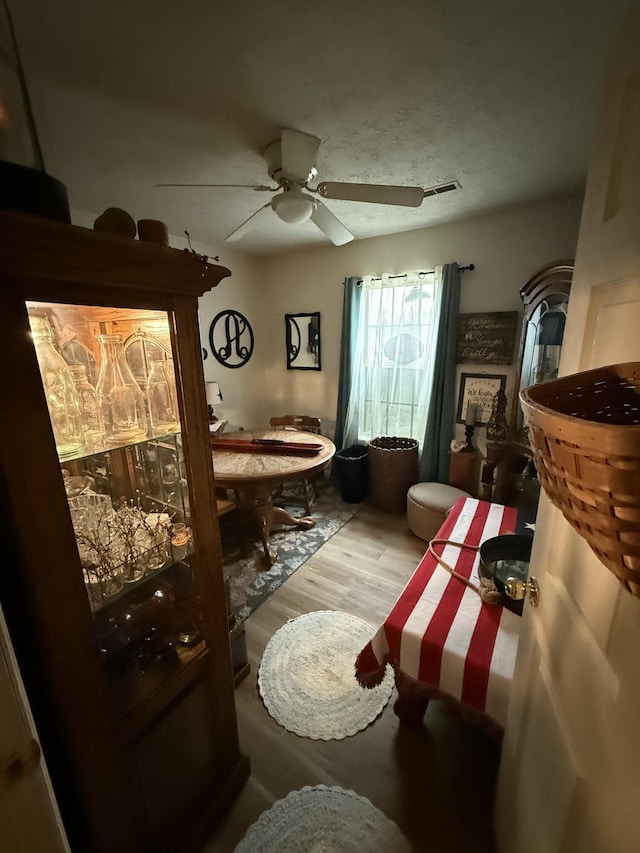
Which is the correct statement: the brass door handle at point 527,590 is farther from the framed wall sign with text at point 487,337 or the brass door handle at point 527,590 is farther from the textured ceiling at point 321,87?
the framed wall sign with text at point 487,337

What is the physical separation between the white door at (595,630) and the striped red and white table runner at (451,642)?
0.27m

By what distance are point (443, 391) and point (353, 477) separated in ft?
3.97

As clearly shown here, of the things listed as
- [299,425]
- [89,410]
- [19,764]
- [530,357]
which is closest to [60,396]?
[89,410]

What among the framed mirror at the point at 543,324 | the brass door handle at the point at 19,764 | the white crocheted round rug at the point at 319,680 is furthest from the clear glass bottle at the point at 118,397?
the framed mirror at the point at 543,324

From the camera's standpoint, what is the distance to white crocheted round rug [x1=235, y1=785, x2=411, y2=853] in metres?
1.08

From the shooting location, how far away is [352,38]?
1.14 metres

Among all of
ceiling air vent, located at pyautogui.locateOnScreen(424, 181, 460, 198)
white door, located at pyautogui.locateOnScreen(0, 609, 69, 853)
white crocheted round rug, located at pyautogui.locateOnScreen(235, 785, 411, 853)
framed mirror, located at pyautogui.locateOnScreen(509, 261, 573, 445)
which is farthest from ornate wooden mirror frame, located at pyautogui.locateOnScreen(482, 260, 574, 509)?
white door, located at pyautogui.locateOnScreen(0, 609, 69, 853)

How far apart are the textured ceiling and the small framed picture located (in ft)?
4.60

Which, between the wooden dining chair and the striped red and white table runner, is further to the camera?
the wooden dining chair

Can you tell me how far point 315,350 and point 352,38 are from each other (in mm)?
2807

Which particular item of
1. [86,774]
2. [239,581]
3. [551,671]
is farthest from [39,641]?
[239,581]

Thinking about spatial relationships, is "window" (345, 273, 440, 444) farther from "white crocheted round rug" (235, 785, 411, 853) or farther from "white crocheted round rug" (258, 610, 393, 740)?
"white crocheted round rug" (235, 785, 411, 853)

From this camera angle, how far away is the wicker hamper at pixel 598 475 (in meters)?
0.27

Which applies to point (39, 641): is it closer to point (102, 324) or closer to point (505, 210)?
point (102, 324)
